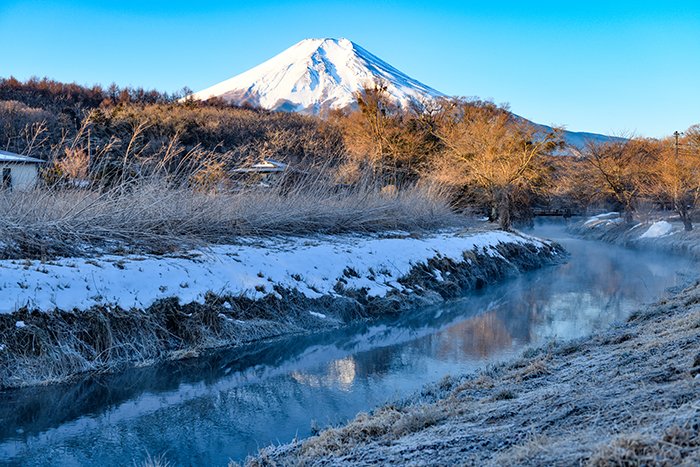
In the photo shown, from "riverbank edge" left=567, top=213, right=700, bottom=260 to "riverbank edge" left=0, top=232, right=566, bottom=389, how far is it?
14034mm

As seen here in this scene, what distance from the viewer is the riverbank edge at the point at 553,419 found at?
248cm

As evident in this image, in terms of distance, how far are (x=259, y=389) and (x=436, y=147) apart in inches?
1041

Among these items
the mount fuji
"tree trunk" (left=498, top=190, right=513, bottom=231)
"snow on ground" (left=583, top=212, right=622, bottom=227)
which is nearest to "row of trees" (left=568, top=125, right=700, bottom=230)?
"snow on ground" (left=583, top=212, right=622, bottom=227)

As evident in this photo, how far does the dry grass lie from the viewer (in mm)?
7965

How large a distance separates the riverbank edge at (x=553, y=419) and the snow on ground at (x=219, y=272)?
373 cm

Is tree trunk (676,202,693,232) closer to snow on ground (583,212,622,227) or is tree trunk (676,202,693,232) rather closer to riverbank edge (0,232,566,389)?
snow on ground (583,212,622,227)

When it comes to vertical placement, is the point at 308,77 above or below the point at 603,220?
above

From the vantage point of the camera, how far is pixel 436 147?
3134cm

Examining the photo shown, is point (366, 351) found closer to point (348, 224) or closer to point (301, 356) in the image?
point (301, 356)

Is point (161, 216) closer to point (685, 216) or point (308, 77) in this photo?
point (685, 216)

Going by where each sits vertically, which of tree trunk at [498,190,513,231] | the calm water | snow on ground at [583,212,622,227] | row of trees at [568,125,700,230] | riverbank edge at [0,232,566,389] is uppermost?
row of trees at [568,125,700,230]

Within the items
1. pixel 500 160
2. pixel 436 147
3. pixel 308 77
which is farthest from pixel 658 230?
pixel 308 77

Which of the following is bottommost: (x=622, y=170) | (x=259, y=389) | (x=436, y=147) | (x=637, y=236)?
(x=259, y=389)

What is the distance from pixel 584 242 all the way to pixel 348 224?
18.3 meters
